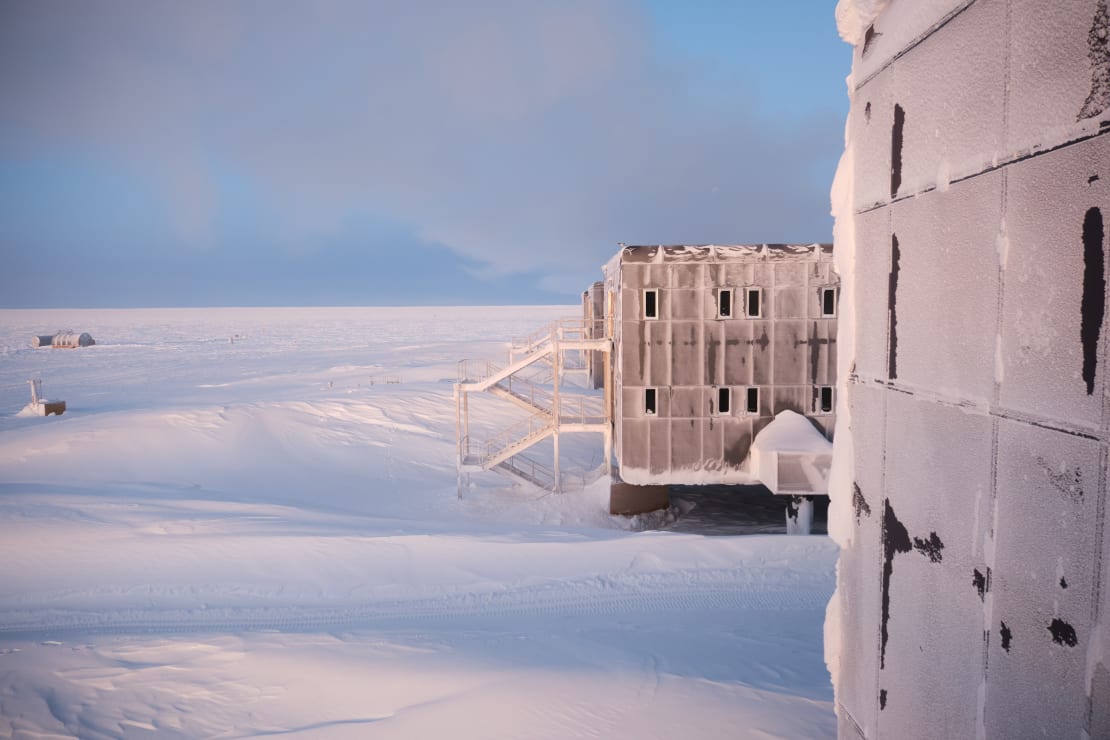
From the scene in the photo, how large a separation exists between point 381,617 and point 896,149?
9899 millimetres

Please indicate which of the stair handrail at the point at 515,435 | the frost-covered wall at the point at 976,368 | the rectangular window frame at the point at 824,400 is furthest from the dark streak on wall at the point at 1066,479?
the stair handrail at the point at 515,435

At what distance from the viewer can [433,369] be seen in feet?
143

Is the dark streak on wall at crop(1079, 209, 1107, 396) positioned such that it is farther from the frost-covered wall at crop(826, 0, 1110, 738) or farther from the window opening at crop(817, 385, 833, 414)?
the window opening at crop(817, 385, 833, 414)

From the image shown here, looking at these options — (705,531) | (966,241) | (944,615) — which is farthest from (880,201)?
(705,531)

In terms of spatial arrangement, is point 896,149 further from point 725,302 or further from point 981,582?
point 725,302

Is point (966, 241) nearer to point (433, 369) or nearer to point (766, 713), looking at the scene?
point (766, 713)

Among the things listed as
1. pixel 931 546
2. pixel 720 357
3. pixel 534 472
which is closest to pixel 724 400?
pixel 720 357

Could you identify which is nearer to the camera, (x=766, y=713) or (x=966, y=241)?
(x=966, y=241)

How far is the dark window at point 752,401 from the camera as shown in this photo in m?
17.8

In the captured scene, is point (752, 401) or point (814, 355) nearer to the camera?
point (814, 355)

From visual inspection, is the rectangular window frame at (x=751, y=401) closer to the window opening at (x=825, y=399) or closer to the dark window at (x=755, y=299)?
the window opening at (x=825, y=399)

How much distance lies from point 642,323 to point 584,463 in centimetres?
1085

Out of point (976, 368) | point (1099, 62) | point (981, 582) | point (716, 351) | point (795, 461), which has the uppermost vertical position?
point (1099, 62)

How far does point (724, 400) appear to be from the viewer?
17.9 meters
